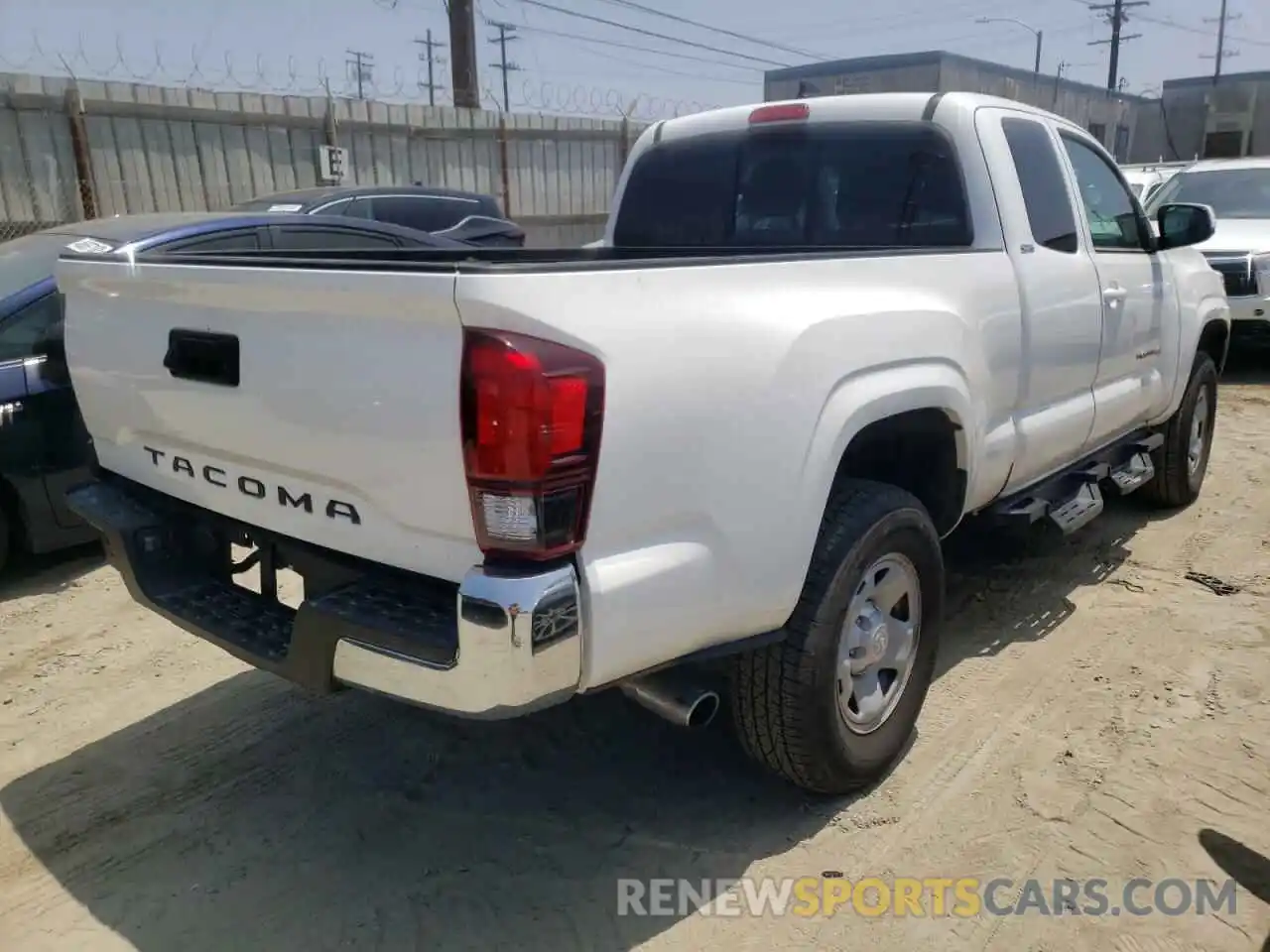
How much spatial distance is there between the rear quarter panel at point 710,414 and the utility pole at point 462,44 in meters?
14.2

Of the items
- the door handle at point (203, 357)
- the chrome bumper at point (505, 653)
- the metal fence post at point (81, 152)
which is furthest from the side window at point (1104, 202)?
the metal fence post at point (81, 152)

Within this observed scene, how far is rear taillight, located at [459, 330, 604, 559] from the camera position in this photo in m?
2.02

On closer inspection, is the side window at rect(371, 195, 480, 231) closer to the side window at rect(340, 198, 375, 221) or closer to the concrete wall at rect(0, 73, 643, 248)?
the side window at rect(340, 198, 375, 221)

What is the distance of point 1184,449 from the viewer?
5.62 m

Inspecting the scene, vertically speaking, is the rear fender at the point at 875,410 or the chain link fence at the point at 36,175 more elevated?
the chain link fence at the point at 36,175

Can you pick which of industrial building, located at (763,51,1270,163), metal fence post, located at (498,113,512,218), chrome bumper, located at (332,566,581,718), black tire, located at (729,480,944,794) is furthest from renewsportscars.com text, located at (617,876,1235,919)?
industrial building, located at (763,51,1270,163)

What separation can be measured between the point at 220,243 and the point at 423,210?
417cm

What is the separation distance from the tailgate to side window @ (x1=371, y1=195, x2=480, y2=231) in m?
6.14

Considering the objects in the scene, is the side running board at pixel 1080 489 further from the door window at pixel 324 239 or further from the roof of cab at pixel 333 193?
the roof of cab at pixel 333 193

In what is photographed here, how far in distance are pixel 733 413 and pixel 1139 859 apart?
1727 millimetres

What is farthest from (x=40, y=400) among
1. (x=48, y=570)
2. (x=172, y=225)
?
(x=172, y=225)

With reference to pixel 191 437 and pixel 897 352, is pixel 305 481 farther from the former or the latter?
pixel 897 352

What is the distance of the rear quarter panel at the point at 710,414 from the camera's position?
214 cm

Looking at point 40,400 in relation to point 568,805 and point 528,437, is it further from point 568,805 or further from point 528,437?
point 528,437
